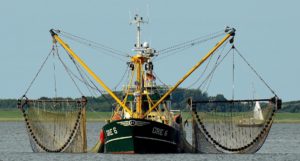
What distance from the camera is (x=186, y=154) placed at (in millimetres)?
88312

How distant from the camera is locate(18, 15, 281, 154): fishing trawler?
8300cm

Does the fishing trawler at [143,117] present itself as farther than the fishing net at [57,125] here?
No

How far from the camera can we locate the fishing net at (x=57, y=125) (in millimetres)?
89062

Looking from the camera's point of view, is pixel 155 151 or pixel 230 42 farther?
pixel 230 42

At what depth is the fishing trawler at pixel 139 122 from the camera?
83.0 m

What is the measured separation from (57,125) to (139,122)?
428 inches

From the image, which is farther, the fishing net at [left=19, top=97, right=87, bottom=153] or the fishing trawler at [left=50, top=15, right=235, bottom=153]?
the fishing net at [left=19, top=97, right=87, bottom=153]

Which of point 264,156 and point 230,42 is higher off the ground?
point 230,42

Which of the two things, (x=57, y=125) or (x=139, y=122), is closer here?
(x=139, y=122)

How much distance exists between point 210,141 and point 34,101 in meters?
15.2

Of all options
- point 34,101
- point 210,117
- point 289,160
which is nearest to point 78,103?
point 34,101

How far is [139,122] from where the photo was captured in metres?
81.6

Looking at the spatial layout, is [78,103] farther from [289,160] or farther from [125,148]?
[289,160]

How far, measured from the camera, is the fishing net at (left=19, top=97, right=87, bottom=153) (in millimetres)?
89062
